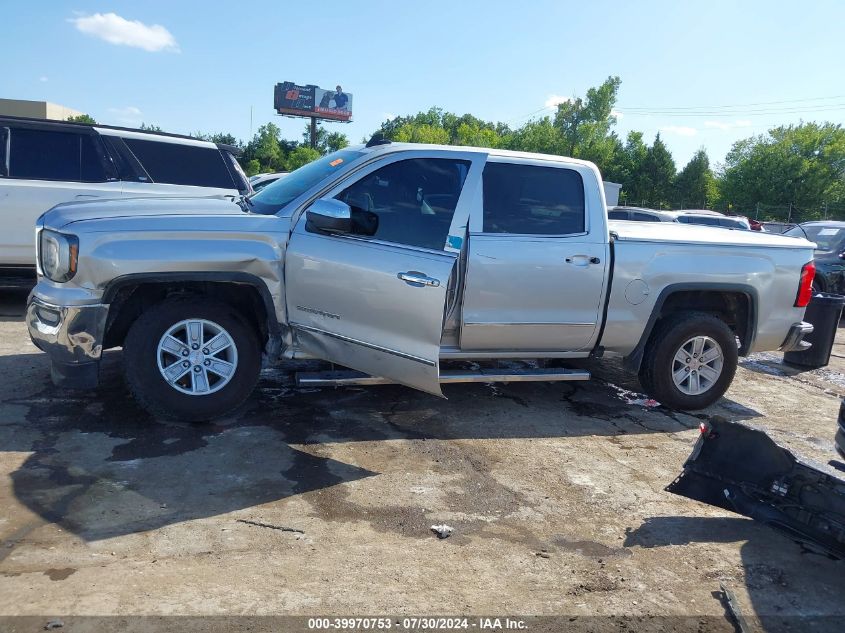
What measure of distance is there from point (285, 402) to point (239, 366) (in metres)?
0.76

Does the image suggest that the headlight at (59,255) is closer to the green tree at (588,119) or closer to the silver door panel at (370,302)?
the silver door panel at (370,302)

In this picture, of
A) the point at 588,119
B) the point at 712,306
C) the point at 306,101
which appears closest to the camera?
the point at 712,306

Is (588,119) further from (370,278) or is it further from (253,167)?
(370,278)

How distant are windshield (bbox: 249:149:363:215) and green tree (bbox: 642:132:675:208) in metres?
46.4

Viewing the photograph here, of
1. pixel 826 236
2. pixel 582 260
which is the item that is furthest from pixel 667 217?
pixel 582 260

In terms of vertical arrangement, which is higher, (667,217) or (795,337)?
(667,217)

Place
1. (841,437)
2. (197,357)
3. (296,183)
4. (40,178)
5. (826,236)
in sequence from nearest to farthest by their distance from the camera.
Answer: (841,437), (197,357), (296,183), (40,178), (826,236)

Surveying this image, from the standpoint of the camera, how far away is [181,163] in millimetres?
8453

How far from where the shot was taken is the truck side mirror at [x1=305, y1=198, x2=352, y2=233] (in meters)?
4.23

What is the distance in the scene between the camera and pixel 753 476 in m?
3.53

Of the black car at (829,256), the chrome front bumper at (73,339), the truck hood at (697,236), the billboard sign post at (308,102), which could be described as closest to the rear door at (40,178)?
the chrome front bumper at (73,339)

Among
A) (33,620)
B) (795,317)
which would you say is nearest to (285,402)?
(33,620)

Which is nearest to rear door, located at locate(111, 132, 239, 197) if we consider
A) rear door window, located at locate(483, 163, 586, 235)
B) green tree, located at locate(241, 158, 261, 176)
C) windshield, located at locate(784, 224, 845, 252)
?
rear door window, located at locate(483, 163, 586, 235)

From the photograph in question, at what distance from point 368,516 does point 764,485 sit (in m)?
2.14
